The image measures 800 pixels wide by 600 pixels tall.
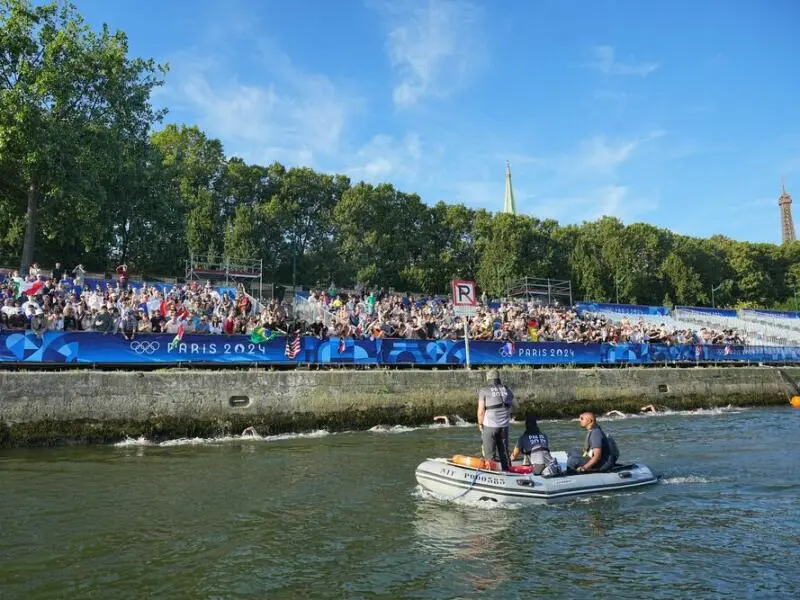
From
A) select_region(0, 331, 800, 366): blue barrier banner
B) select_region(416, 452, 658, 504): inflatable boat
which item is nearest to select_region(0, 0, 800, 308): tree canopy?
select_region(0, 331, 800, 366): blue barrier banner

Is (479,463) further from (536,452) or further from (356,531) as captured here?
(356,531)

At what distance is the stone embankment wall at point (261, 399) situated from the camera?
16734mm

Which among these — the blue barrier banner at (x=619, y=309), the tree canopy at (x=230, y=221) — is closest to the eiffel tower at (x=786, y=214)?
the tree canopy at (x=230, y=221)

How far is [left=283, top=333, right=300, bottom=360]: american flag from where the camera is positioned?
832 inches

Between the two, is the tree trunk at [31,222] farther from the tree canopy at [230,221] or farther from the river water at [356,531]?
the river water at [356,531]

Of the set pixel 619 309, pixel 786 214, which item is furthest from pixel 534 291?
pixel 786 214

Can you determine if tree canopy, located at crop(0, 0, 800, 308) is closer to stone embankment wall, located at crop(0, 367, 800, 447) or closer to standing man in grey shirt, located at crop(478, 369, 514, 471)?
stone embankment wall, located at crop(0, 367, 800, 447)

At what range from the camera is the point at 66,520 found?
32.8ft

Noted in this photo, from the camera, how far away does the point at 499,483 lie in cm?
1156

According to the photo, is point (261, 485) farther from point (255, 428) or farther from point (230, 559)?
point (255, 428)

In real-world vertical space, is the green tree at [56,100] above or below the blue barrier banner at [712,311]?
above

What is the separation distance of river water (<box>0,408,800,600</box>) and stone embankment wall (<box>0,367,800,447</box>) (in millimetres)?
1199

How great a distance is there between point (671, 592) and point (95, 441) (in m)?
14.9

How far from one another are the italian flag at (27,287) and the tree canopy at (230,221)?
7317mm
